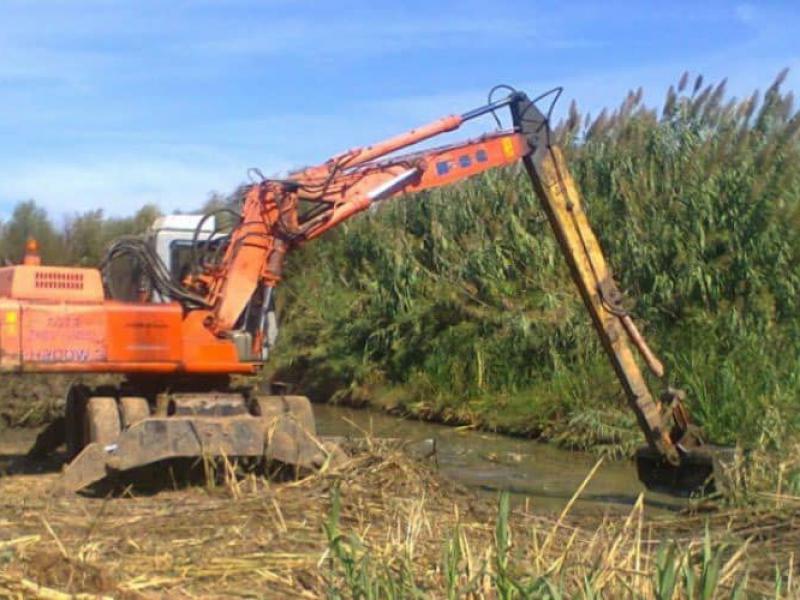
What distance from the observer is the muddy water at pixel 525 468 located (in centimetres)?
1116

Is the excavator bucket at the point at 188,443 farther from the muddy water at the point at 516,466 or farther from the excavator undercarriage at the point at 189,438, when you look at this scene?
the muddy water at the point at 516,466

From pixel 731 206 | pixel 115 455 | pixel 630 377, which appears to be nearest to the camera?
pixel 115 455

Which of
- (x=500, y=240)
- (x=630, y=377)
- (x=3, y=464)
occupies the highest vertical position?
(x=500, y=240)

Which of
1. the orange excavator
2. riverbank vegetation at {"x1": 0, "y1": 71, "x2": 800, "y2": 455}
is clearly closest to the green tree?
riverbank vegetation at {"x1": 0, "y1": 71, "x2": 800, "y2": 455}

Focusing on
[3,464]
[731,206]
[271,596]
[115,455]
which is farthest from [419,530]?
[731,206]

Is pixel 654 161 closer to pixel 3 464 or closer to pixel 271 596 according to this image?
pixel 3 464

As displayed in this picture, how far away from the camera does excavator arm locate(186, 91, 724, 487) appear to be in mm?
10977

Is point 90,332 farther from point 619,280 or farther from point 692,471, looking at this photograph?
point 619,280

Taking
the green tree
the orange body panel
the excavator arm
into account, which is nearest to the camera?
the orange body panel

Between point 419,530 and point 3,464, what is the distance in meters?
7.38

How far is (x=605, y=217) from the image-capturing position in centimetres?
1645

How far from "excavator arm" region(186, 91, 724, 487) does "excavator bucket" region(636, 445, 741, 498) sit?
0.02m

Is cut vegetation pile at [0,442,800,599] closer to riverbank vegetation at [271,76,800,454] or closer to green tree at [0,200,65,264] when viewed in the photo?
riverbank vegetation at [271,76,800,454]

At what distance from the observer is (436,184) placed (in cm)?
1151
